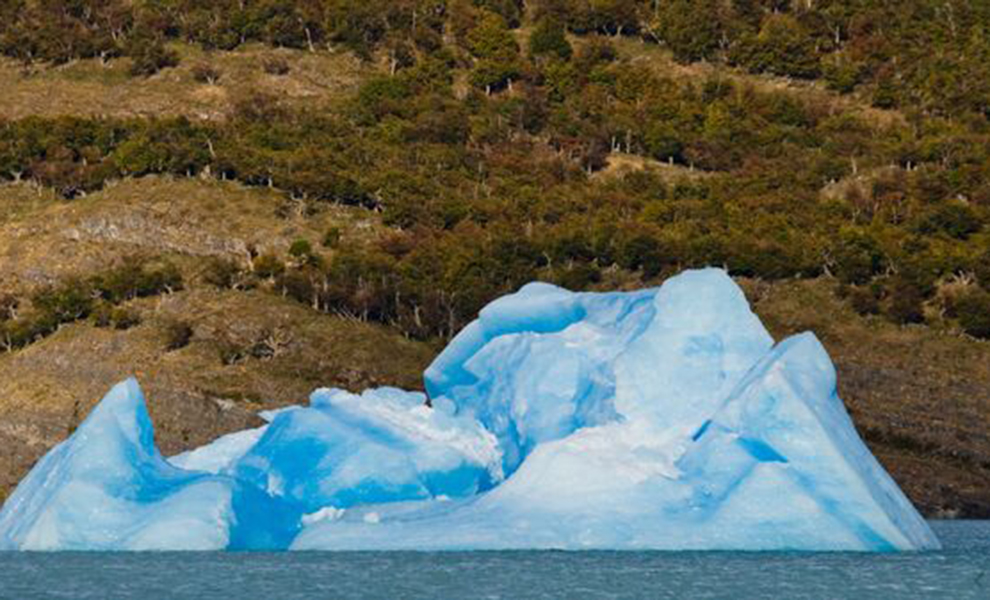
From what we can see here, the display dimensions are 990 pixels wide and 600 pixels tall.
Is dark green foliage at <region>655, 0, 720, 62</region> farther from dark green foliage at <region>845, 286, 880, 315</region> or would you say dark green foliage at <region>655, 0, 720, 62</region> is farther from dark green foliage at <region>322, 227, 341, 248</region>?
dark green foliage at <region>322, 227, 341, 248</region>

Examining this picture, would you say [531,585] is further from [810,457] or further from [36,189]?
[36,189]

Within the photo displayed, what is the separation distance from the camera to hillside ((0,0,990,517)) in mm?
88000

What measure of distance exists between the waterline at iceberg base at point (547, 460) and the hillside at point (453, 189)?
34.1 meters

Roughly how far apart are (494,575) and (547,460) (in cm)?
457

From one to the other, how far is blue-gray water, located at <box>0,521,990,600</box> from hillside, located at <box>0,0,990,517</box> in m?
37.6

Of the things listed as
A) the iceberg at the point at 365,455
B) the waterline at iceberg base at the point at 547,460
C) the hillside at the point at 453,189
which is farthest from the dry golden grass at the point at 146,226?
the iceberg at the point at 365,455

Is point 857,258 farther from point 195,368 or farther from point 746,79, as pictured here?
point 746,79

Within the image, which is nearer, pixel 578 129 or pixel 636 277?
pixel 636 277

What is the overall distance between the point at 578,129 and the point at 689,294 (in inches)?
3411

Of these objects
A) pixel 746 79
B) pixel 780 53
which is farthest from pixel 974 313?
pixel 746 79

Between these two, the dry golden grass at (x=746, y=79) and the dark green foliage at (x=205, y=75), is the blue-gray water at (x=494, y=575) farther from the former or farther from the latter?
the dry golden grass at (x=746, y=79)

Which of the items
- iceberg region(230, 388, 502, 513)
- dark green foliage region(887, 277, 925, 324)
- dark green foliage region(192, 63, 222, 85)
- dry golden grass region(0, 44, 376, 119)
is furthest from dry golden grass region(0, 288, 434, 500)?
dark green foliage region(192, 63, 222, 85)

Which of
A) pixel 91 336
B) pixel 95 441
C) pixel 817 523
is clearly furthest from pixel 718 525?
pixel 91 336

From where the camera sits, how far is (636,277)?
101062 mm
